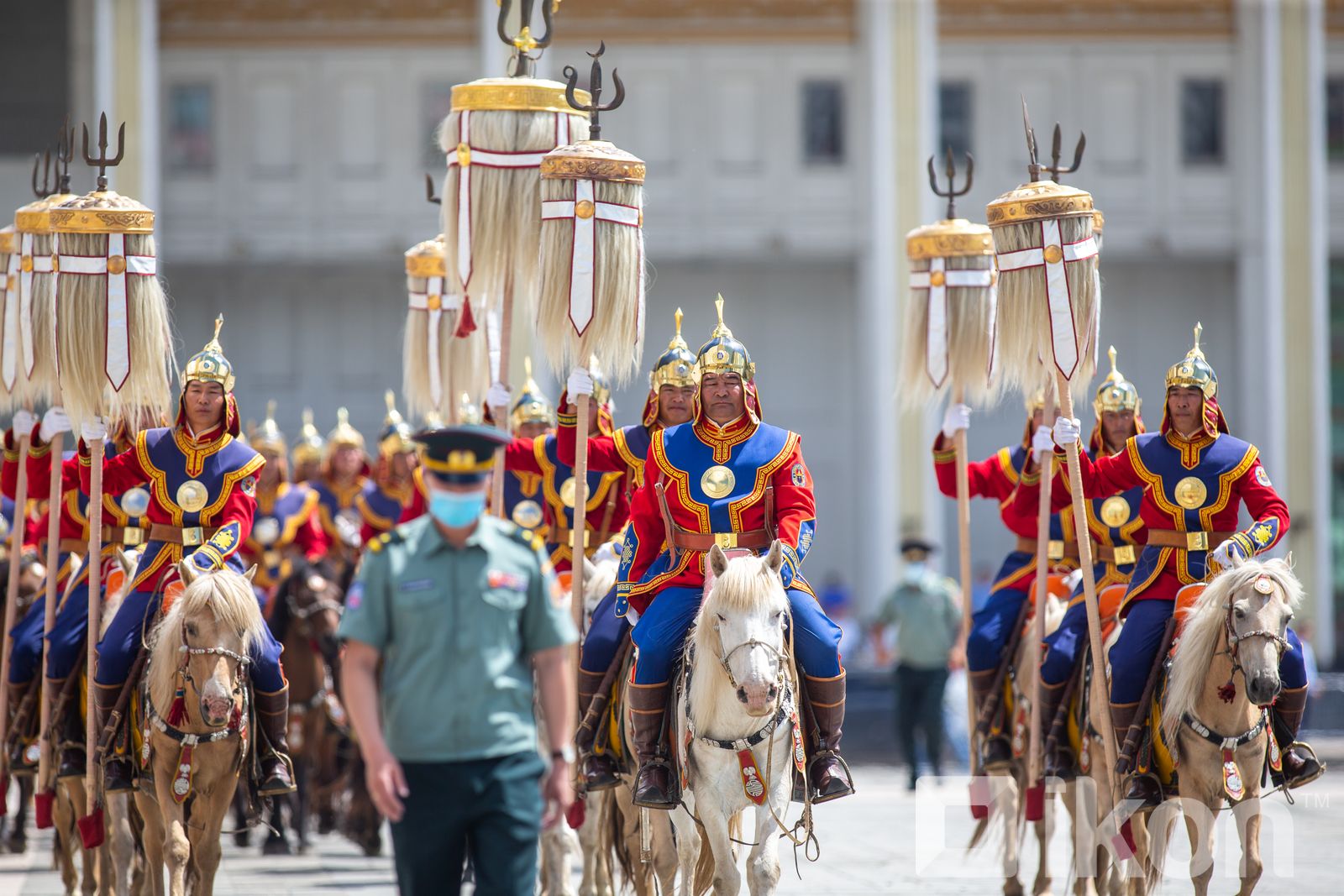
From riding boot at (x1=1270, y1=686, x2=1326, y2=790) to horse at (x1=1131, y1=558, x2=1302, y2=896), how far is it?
0.09 meters

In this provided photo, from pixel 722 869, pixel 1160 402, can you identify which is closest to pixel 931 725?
pixel 722 869

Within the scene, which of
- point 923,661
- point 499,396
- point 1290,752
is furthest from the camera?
point 923,661

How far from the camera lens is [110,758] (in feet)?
29.1

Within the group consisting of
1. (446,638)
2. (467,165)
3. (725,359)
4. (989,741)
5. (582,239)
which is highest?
(467,165)

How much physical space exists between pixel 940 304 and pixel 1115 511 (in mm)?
1561

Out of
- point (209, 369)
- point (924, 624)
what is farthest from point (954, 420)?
point (924, 624)

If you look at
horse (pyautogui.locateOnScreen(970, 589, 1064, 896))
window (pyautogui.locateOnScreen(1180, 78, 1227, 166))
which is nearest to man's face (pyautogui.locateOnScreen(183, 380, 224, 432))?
horse (pyautogui.locateOnScreen(970, 589, 1064, 896))

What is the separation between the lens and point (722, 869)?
24.8 feet

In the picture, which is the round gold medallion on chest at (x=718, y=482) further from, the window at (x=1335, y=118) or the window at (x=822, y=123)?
the window at (x=1335, y=118)

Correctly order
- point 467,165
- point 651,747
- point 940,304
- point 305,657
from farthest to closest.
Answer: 1. point 305,657
2. point 940,304
3. point 467,165
4. point 651,747

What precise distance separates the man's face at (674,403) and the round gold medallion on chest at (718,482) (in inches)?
45.6

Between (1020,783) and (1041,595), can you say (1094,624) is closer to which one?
(1041,595)

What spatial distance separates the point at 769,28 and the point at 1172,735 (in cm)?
2005

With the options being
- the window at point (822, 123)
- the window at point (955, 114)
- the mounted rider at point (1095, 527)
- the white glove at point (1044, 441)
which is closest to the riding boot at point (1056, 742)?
the mounted rider at point (1095, 527)
